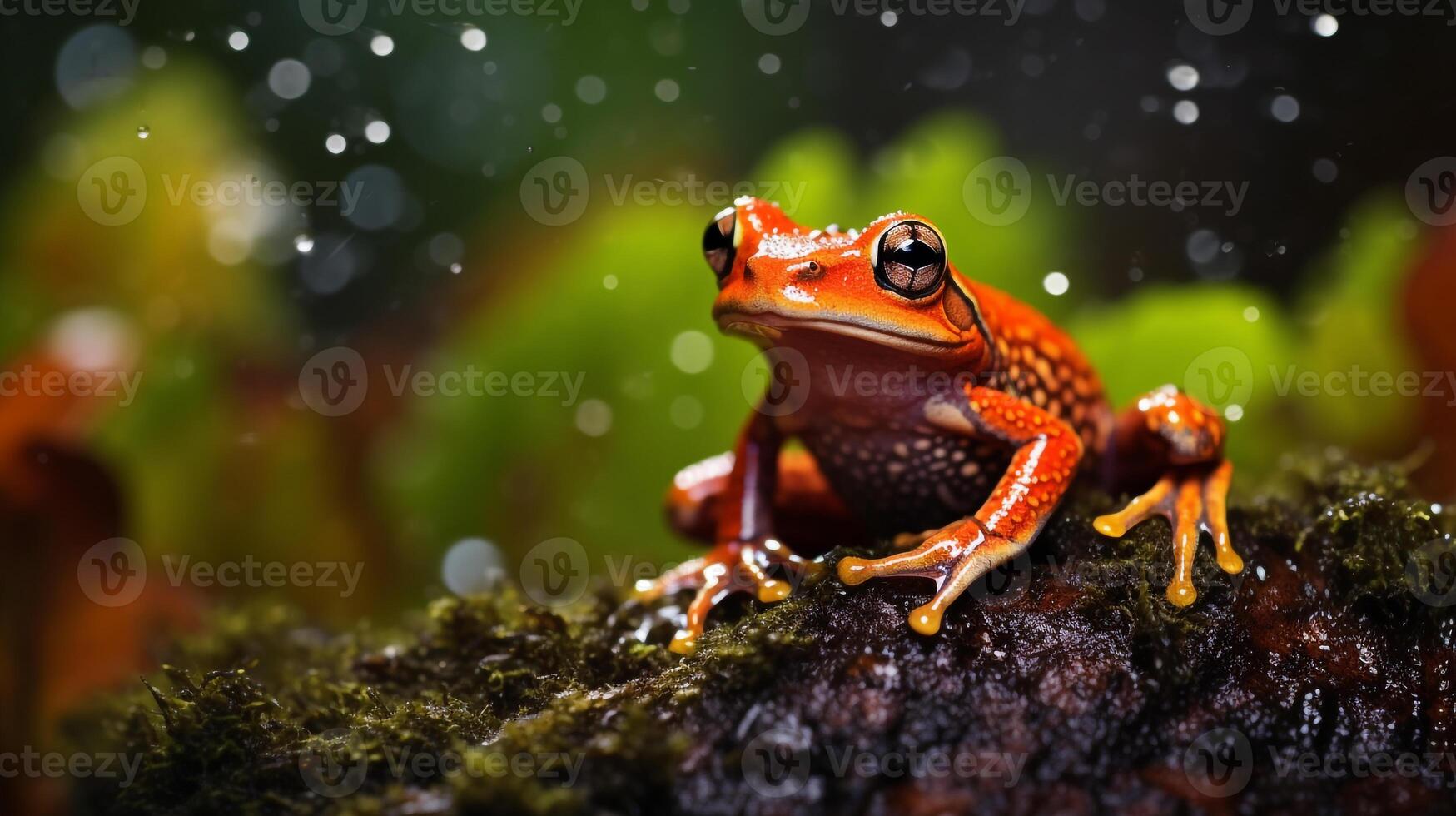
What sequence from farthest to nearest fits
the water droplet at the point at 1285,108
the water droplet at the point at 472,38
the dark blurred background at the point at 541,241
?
the water droplet at the point at 472,38 < the water droplet at the point at 1285,108 < the dark blurred background at the point at 541,241

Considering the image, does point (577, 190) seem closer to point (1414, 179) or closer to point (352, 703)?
point (352, 703)

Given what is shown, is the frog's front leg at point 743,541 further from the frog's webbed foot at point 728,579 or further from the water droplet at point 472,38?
the water droplet at point 472,38

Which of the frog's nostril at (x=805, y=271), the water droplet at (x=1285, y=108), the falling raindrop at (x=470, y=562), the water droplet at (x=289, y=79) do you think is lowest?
the falling raindrop at (x=470, y=562)

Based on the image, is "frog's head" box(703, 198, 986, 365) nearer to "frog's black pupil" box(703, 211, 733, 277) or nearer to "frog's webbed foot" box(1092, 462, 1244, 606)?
"frog's black pupil" box(703, 211, 733, 277)

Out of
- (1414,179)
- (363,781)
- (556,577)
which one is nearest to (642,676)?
(363,781)

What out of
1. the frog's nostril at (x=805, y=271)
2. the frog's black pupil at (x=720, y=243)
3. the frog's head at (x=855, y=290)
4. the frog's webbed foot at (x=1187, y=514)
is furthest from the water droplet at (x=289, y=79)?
the frog's webbed foot at (x=1187, y=514)
